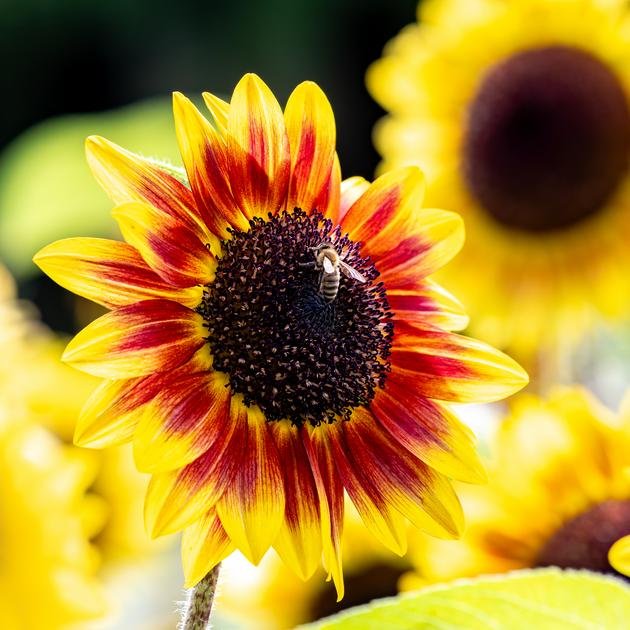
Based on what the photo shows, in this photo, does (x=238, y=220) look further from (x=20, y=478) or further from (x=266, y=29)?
(x=266, y=29)

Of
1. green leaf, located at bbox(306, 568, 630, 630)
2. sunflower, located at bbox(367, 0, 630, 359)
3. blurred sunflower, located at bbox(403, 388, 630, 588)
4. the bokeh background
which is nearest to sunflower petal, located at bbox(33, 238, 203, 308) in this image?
green leaf, located at bbox(306, 568, 630, 630)

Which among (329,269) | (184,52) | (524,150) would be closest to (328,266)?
(329,269)

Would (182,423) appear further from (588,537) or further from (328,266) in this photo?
(588,537)

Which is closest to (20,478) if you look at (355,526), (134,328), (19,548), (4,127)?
(19,548)

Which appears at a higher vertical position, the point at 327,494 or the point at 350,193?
the point at 350,193

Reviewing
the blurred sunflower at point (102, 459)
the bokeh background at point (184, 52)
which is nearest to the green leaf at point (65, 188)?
the blurred sunflower at point (102, 459)
